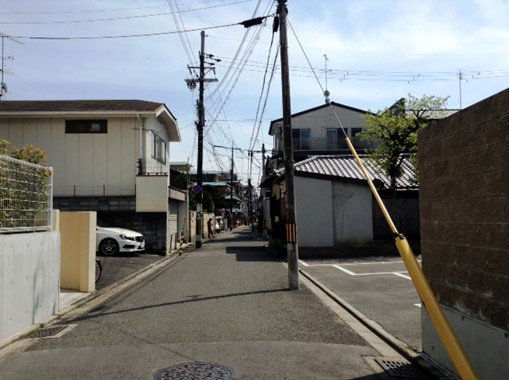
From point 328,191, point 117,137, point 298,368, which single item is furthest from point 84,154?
point 298,368

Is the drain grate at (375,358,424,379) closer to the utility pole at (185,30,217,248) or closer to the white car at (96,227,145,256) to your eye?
the white car at (96,227,145,256)

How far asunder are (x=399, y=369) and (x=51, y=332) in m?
5.08

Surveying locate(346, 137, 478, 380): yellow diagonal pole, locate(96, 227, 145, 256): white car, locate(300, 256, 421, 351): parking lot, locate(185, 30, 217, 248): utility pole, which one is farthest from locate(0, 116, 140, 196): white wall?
locate(346, 137, 478, 380): yellow diagonal pole

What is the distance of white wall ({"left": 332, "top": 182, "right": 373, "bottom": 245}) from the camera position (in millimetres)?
20859

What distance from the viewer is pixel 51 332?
7.50m

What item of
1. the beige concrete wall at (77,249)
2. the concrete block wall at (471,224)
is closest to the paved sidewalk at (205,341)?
the beige concrete wall at (77,249)

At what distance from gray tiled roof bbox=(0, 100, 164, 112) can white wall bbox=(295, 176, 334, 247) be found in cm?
760

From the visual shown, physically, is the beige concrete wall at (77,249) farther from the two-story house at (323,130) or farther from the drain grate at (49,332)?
the two-story house at (323,130)

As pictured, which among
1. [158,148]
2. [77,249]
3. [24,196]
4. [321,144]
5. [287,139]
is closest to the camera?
[24,196]

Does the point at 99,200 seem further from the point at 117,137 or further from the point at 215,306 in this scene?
the point at 215,306

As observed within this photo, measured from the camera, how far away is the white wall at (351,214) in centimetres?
2086

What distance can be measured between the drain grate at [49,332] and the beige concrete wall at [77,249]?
3.29 m

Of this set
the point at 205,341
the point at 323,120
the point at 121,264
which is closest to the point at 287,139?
the point at 205,341

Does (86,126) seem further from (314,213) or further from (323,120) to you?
(323,120)
